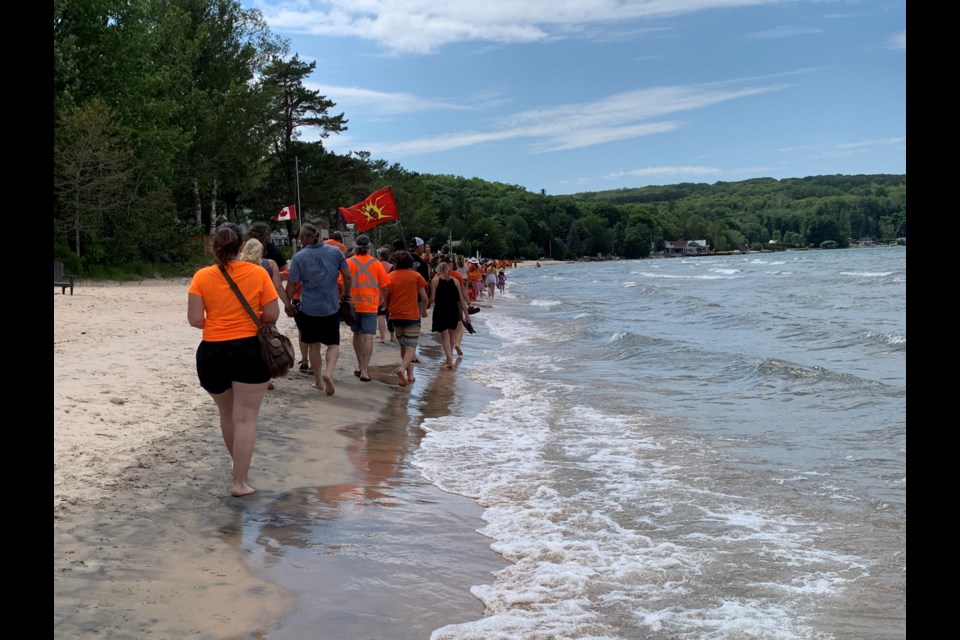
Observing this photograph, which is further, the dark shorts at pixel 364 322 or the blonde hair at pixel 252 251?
the dark shorts at pixel 364 322

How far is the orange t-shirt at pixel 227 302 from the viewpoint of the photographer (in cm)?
559

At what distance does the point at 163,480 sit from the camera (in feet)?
19.2

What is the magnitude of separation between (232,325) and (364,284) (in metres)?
5.25

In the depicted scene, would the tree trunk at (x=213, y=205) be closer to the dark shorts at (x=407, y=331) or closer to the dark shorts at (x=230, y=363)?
the dark shorts at (x=407, y=331)

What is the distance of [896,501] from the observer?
6.59 metres

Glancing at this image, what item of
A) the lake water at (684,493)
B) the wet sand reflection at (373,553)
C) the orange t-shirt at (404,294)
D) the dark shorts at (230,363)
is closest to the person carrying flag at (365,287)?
the orange t-shirt at (404,294)

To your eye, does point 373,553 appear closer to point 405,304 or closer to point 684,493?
point 684,493

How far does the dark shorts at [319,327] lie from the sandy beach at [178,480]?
68cm

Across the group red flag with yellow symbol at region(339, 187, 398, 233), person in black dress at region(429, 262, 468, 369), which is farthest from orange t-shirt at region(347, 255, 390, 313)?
red flag with yellow symbol at region(339, 187, 398, 233)
